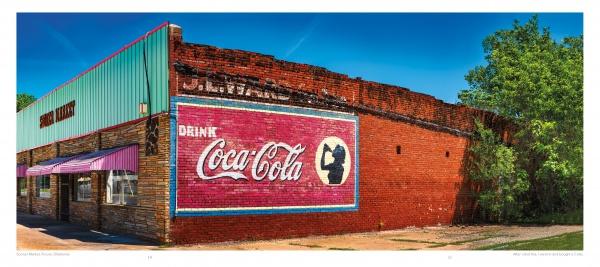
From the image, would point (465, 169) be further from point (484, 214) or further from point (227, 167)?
point (227, 167)

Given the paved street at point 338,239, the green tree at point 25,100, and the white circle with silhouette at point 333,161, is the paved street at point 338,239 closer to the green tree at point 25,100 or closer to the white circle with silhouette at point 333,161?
the white circle with silhouette at point 333,161

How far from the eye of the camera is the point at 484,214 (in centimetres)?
2389

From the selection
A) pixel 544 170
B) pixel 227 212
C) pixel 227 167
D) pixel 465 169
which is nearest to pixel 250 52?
pixel 227 167

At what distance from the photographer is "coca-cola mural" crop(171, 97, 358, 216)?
1506 centimetres

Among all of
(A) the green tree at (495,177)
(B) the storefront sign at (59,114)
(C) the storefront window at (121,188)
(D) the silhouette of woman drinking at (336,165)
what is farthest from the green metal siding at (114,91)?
(A) the green tree at (495,177)

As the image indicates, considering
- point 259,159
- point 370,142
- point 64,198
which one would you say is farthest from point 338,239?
point 64,198

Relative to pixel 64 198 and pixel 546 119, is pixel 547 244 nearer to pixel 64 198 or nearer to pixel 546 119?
pixel 546 119

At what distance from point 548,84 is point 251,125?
1197cm

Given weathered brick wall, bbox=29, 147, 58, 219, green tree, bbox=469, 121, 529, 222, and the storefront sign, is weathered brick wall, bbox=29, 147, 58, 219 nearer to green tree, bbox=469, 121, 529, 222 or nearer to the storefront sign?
the storefront sign

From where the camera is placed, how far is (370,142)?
19.5m

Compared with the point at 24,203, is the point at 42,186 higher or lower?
higher

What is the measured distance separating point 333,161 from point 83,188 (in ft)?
30.6

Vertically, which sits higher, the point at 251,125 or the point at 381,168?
the point at 251,125
